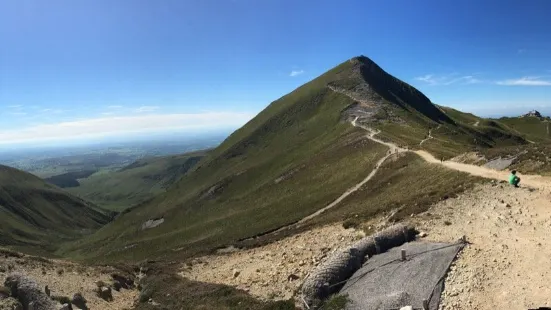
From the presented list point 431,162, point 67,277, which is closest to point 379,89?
point 431,162

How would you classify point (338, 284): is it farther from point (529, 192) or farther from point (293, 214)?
point (293, 214)

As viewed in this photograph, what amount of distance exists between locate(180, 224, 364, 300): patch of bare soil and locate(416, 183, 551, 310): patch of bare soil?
8.33 metres

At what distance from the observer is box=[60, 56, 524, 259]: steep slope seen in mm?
73438

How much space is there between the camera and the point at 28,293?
26.0 meters

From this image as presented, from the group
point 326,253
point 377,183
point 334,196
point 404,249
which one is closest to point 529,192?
point 404,249

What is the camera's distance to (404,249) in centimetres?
2406

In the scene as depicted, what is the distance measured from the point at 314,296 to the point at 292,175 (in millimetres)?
71492

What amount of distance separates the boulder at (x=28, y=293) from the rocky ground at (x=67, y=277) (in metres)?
2.02

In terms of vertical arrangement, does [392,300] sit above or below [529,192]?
below

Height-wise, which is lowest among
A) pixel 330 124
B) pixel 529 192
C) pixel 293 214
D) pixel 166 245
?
pixel 166 245

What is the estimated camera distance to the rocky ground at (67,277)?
3066cm

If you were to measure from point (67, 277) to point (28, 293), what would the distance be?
824 centimetres

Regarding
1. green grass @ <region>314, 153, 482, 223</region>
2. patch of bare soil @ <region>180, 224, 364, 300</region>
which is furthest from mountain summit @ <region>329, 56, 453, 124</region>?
patch of bare soil @ <region>180, 224, 364, 300</region>

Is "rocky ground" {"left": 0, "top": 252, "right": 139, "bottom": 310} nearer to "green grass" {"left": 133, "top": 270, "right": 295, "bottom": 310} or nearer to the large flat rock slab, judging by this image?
"green grass" {"left": 133, "top": 270, "right": 295, "bottom": 310}
